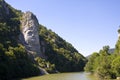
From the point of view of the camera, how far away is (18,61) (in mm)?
136250

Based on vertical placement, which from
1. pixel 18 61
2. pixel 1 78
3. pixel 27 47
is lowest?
pixel 1 78

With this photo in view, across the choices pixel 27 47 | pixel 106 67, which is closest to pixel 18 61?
pixel 106 67

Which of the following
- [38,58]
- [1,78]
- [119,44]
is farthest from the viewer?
[38,58]

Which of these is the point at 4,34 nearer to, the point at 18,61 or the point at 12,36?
the point at 12,36

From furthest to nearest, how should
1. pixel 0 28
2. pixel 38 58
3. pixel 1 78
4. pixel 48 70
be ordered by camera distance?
pixel 38 58 < pixel 48 70 < pixel 0 28 < pixel 1 78

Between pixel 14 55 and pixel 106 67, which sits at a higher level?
pixel 14 55

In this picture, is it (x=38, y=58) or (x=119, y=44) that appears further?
(x=38, y=58)

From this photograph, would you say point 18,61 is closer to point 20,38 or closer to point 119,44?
point 119,44

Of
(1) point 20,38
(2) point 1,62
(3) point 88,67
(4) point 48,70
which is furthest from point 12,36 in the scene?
(2) point 1,62

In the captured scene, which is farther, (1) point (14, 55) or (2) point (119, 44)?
(1) point (14, 55)

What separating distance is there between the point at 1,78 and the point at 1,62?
7.69m

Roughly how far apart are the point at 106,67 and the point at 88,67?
193 feet

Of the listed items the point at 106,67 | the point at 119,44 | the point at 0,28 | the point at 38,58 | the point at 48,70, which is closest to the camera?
the point at 106,67

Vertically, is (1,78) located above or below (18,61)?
below
